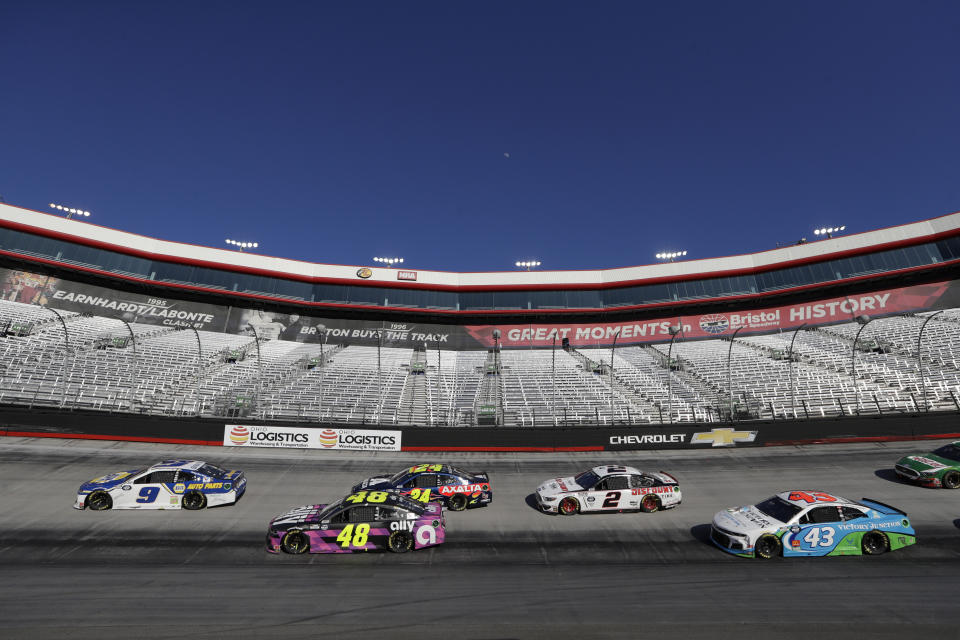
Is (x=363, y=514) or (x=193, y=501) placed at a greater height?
(x=363, y=514)

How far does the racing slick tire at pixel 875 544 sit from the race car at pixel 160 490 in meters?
17.3

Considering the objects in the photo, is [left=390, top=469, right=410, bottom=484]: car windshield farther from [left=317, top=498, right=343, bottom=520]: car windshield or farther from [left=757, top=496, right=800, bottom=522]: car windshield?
[left=757, top=496, right=800, bottom=522]: car windshield

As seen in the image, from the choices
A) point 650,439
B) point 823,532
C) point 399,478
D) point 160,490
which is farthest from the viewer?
point 650,439

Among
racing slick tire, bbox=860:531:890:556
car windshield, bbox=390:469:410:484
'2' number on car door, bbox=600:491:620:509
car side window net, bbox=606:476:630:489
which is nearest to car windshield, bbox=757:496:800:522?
racing slick tire, bbox=860:531:890:556

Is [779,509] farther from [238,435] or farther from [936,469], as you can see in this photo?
[238,435]

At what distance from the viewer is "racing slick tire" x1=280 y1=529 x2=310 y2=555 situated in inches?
413

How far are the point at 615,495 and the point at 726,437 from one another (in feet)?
38.7

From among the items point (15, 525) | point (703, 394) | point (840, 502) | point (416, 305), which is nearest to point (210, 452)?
point (15, 525)

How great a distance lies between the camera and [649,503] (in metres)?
13.5

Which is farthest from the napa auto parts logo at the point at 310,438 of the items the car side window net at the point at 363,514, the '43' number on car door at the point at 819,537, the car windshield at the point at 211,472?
the '43' number on car door at the point at 819,537

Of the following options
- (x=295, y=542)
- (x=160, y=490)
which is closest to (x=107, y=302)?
(x=160, y=490)

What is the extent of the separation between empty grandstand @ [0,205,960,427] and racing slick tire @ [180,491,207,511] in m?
9.33

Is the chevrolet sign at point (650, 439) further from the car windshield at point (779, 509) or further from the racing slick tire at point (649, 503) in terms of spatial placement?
the car windshield at point (779, 509)

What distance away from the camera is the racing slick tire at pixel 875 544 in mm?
10117
